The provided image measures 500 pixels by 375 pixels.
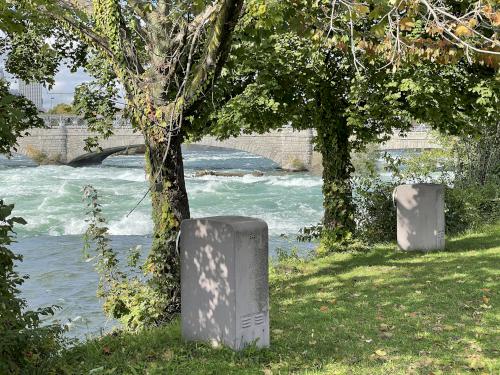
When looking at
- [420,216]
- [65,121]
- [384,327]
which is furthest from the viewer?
[65,121]

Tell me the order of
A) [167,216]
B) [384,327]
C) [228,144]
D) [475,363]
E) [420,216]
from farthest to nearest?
[228,144], [420,216], [167,216], [384,327], [475,363]

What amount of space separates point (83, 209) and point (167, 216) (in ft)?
40.3

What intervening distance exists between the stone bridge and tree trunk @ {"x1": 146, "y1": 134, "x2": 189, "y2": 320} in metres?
32.2

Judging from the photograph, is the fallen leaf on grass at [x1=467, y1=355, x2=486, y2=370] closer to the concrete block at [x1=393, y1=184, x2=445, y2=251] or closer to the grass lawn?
the grass lawn

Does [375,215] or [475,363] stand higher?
[375,215]

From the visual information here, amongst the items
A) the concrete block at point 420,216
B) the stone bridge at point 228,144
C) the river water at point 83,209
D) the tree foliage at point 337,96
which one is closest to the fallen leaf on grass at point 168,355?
the river water at point 83,209

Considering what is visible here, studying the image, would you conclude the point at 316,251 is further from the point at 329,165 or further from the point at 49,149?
the point at 49,149

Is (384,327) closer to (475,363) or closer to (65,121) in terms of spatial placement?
(475,363)

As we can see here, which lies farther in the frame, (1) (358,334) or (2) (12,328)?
(1) (358,334)

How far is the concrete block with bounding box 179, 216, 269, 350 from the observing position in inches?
210

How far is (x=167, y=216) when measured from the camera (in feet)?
24.8

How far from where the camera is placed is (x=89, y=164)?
52.3m

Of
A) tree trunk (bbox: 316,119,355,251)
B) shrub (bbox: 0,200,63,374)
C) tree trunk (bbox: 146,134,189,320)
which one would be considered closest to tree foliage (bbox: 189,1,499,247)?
tree trunk (bbox: 316,119,355,251)

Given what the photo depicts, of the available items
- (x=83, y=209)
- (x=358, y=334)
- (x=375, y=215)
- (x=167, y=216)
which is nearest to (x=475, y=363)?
(x=358, y=334)
